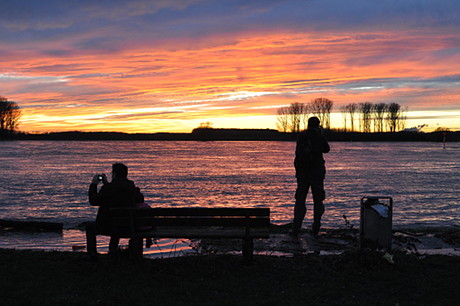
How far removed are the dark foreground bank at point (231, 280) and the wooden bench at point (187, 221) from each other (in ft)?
1.29

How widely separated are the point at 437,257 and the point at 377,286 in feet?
5.74

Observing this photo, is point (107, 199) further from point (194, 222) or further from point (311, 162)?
point (311, 162)

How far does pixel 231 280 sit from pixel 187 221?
1166mm

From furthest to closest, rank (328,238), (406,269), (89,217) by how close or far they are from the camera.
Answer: (89,217)
(328,238)
(406,269)

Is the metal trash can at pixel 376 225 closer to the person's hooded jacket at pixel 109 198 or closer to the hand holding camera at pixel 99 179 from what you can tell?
the person's hooded jacket at pixel 109 198

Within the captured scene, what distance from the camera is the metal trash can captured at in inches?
272

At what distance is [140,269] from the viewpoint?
6016 mm

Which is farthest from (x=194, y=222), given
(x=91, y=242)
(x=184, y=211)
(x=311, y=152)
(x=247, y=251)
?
(x=311, y=152)

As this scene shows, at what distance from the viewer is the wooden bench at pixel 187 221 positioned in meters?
6.29

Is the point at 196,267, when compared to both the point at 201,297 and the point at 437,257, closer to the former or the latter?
the point at 201,297

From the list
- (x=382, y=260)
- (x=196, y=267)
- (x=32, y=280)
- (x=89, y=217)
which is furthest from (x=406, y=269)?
(x=89, y=217)

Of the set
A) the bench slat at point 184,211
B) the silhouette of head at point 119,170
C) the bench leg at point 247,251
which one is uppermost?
the silhouette of head at point 119,170

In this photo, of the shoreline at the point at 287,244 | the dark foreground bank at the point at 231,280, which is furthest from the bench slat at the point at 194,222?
the shoreline at the point at 287,244

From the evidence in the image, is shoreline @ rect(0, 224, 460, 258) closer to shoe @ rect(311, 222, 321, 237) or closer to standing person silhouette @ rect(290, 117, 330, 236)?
shoe @ rect(311, 222, 321, 237)
